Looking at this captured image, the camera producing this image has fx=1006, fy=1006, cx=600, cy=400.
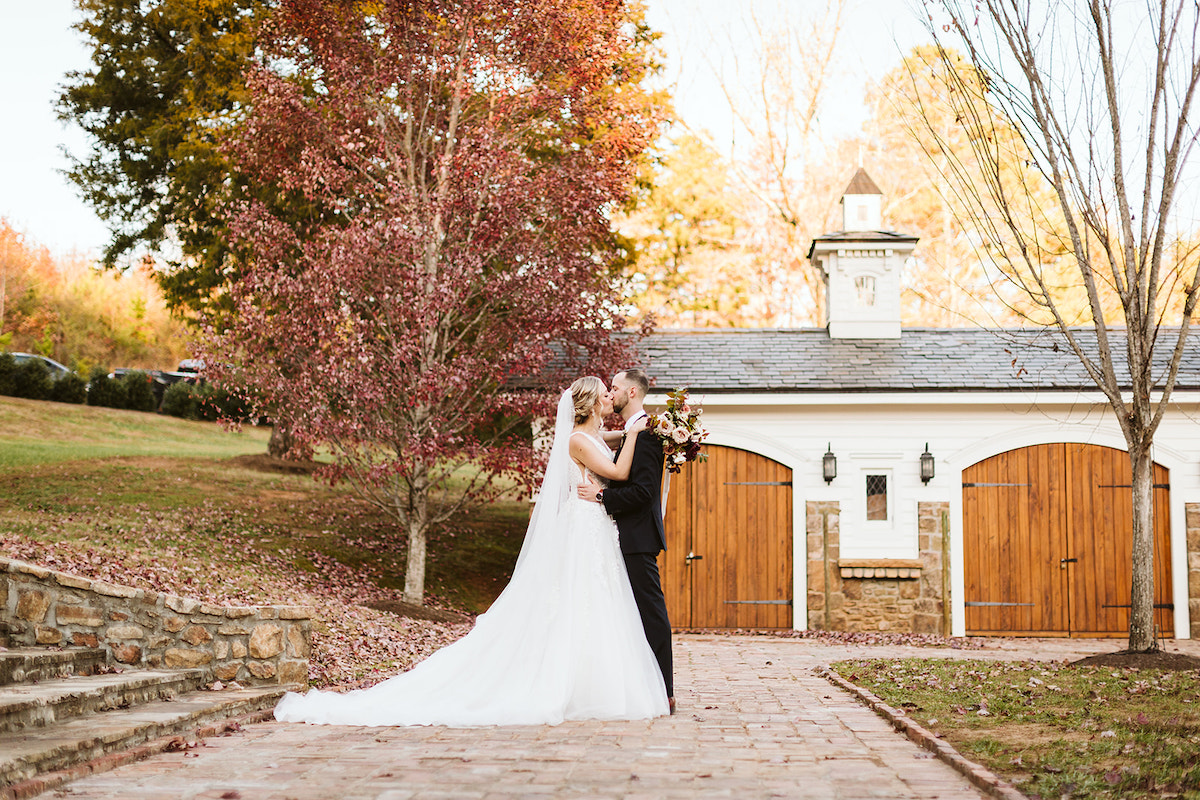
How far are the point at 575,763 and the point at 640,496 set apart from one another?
7.15 feet

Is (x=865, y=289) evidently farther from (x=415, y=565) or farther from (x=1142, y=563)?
(x=415, y=565)

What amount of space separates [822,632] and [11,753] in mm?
10894

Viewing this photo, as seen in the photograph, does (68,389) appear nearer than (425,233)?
No

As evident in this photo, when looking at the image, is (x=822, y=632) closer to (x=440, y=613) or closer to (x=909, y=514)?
(x=909, y=514)

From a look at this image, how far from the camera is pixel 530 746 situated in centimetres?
495

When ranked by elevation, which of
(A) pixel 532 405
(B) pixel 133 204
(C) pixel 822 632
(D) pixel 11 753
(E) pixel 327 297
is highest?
(B) pixel 133 204

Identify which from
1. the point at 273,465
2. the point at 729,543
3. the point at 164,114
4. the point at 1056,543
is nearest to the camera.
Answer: the point at 1056,543

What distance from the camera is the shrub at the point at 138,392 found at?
2961 cm

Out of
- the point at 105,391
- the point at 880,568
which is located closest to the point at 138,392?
the point at 105,391

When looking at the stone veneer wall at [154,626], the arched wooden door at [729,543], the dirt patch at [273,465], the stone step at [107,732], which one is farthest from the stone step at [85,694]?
the dirt patch at [273,465]

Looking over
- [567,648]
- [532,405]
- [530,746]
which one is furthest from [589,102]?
[530,746]

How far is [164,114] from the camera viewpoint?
56.2 ft

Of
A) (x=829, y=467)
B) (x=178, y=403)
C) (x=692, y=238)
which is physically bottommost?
(x=829, y=467)

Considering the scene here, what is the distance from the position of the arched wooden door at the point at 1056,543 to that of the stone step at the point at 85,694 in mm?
10743
